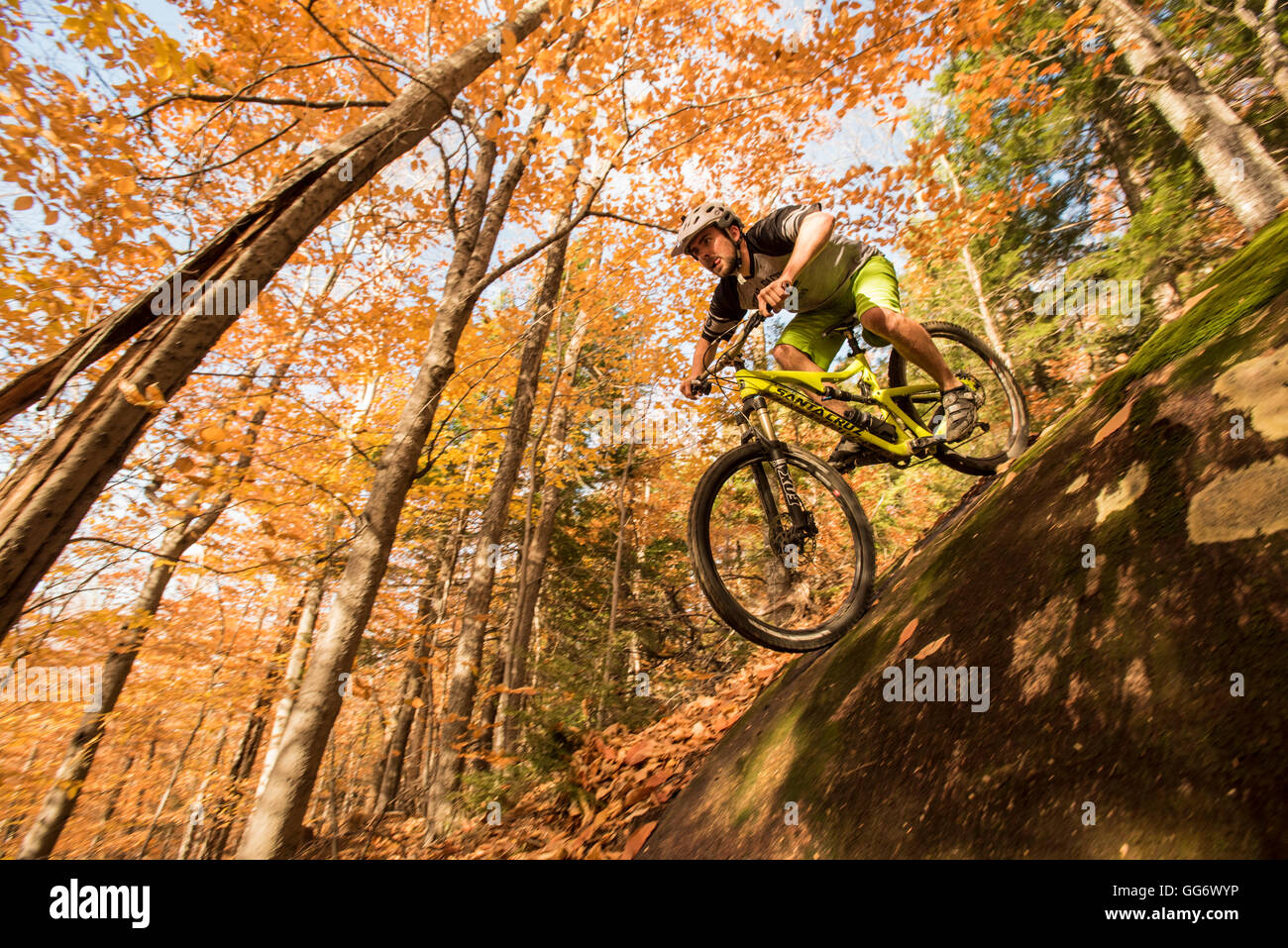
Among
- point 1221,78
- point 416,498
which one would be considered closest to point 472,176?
point 416,498

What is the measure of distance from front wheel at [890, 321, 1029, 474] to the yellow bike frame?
340 millimetres

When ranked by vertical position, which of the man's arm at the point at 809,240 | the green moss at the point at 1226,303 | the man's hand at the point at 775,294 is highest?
the man's arm at the point at 809,240

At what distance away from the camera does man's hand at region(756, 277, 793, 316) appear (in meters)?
3.22

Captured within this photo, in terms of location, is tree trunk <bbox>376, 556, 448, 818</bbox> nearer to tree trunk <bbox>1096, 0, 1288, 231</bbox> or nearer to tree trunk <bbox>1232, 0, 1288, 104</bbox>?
tree trunk <bbox>1096, 0, 1288, 231</bbox>

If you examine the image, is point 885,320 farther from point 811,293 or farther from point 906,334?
point 811,293

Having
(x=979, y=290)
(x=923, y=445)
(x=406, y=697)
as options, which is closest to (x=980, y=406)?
(x=923, y=445)

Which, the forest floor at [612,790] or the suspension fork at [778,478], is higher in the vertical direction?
the suspension fork at [778,478]

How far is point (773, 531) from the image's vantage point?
3.78 m

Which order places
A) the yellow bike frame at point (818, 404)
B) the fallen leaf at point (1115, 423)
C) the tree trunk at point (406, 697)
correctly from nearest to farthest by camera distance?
the fallen leaf at point (1115, 423) < the yellow bike frame at point (818, 404) < the tree trunk at point (406, 697)

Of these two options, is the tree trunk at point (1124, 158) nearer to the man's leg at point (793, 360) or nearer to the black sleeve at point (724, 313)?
the man's leg at point (793, 360)

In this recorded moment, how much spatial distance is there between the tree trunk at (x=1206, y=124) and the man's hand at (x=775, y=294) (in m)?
7.07

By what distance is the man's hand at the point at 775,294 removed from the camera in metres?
3.22

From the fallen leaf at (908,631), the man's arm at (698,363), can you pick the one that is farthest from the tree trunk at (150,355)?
the fallen leaf at (908,631)

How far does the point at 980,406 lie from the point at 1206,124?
6603 mm
